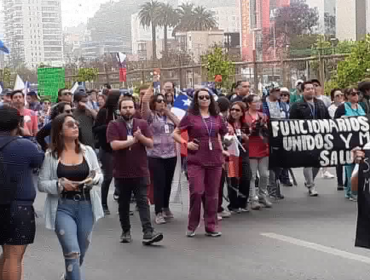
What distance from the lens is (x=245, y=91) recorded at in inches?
467

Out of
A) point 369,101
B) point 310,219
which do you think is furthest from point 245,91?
point 310,219

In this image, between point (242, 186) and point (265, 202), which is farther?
point (265, 202)

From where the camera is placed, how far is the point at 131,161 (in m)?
8.05

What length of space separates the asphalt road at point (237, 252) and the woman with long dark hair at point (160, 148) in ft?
1.43

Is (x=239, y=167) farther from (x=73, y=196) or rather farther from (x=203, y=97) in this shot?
(x=73, y=196)

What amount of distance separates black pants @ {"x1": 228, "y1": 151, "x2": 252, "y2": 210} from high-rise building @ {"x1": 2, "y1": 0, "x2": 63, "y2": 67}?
104509mm

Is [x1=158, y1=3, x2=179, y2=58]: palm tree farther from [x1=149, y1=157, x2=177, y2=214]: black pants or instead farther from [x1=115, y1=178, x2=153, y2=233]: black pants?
[x1=115, y1=178, x2=153, y2=233]: black pants

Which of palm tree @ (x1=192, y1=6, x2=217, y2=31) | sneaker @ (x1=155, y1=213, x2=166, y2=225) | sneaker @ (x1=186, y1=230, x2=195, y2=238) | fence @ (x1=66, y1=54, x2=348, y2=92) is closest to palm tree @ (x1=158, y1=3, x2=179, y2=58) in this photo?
palm tree @ (x1=192, y1=6, x2=217, y2=31)

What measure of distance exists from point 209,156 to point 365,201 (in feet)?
9.76

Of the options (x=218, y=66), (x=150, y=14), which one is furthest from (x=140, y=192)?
(x=150, y=14)

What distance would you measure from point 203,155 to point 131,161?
96 centimetres

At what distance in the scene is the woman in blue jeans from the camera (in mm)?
6027

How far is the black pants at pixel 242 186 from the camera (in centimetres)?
1015

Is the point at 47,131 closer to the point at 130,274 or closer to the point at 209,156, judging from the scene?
the point at 209,156
